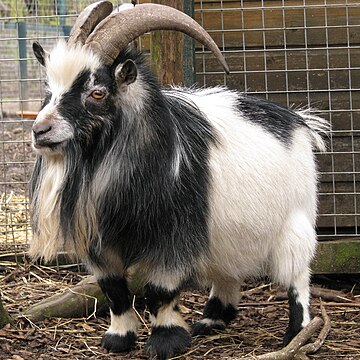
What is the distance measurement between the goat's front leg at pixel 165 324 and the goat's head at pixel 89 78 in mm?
1021

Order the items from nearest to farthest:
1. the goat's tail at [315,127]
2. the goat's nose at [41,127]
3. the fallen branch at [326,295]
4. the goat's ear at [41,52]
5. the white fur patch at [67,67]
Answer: the goat's nose at [41,127], the white fur patch at [67,67], the goat's ear at [41,52], the goat's tail at [315,127], the fallen branch at [326,295]

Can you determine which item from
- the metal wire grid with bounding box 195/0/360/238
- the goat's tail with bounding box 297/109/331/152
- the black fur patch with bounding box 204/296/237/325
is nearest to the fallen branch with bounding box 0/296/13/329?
the black fur patch with bounding box 204/296/237/325

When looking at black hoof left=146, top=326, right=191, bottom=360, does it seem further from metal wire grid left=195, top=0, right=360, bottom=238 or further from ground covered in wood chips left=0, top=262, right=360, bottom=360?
metal wire grid left=195, top=0, right=360, bottom=238

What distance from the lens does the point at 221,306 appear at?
222 inches

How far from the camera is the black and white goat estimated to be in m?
4.44

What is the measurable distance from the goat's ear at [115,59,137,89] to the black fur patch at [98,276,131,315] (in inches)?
47.4

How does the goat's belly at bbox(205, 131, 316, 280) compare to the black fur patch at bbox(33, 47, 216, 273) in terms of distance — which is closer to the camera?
the black fur patch at bbox(33, 47, 216, 273)

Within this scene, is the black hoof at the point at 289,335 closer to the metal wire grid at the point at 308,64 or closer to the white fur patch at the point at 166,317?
the white fur patch at the point at 166,317

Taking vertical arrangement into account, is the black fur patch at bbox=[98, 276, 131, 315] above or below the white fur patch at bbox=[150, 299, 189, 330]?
above

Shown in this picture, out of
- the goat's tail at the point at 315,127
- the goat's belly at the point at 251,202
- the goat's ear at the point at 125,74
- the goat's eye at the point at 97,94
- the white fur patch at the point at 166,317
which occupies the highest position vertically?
the goat's ear at the point at 125,74

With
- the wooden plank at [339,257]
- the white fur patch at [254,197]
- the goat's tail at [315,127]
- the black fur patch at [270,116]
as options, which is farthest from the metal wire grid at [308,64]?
the white fur patch at [254,197]

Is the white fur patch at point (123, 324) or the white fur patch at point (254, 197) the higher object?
the white fur patch at point (254, 197)

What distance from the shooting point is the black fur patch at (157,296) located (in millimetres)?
4828

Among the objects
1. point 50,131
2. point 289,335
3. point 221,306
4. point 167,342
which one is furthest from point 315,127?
point 50,131
